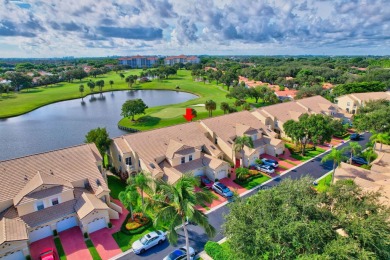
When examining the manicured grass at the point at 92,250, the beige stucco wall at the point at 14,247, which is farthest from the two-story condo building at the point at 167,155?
the beige stucco wall at the point at 14,247

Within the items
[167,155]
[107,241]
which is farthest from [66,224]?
[167,155]

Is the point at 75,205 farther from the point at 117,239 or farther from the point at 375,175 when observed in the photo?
the point at 375,175

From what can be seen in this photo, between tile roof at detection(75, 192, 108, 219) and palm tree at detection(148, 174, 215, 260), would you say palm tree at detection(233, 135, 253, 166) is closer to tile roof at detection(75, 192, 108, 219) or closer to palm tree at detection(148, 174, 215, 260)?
palm tree at detection(148, 174, 215, 260)

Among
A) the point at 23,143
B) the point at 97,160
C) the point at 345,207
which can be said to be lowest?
the point at 23,143

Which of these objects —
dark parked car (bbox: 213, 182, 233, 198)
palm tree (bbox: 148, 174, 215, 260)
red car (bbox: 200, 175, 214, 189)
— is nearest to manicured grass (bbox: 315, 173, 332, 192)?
dark parked car (bbox: 213, 182, 233, 198)

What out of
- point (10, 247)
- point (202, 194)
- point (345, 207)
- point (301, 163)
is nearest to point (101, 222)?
point (10, 247)

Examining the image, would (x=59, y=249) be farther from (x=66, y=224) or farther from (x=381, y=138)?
(x=381, y=138)
